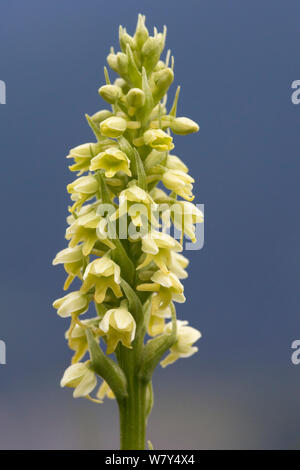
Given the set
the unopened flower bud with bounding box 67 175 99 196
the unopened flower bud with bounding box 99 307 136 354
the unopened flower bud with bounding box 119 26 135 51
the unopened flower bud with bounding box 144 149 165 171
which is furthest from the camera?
the unopened flower bud with bounding box 119 26 135 51

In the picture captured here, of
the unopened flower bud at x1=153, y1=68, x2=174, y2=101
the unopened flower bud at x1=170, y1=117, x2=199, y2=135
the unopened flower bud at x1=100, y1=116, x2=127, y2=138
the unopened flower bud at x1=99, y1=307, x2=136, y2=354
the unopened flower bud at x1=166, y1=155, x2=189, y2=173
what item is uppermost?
the unopened flower bud at x1=153, y1=68, x2=174, y2=101

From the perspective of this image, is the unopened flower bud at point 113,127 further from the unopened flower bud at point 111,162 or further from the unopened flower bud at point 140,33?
the unopened flower bud at point 140,33

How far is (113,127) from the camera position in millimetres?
2158

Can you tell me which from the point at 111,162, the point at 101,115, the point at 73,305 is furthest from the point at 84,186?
the point at 73,305

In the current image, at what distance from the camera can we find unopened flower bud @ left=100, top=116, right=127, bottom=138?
2.15 meters

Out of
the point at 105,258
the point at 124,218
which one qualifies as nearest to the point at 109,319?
the point at 105,258

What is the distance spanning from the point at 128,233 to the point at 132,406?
2.53 feet

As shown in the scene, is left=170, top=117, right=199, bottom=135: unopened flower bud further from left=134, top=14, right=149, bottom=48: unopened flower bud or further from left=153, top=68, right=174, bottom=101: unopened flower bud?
left=134, top=14, right=149, bottom=48: unopened flower bud

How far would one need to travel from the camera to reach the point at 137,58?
7.79 feet

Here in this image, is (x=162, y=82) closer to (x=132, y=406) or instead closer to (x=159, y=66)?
(x=159, y=66)

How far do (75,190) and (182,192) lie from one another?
0.47 metres

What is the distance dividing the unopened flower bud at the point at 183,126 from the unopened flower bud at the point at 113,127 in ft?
0.81

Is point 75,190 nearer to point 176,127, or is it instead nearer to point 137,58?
point 176,127

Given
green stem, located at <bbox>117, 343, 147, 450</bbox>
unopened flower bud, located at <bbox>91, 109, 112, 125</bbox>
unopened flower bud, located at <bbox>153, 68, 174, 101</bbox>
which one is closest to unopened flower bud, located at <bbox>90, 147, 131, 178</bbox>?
unopened flower bud, located at <bbox>91, 109, 112, 125</bbox>
